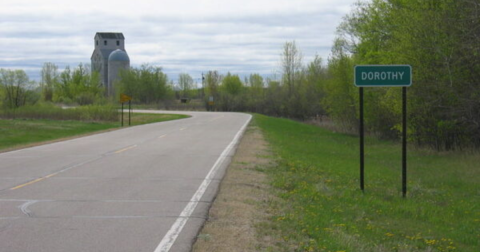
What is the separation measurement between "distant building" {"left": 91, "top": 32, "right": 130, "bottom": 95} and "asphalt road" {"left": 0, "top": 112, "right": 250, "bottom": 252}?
11014cm

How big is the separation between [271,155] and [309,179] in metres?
6.02

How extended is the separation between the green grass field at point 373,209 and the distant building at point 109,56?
11361 cm

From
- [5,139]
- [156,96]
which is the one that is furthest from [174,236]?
[156,96]

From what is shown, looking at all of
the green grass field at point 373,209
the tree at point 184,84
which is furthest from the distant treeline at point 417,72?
the tree at point 184,84

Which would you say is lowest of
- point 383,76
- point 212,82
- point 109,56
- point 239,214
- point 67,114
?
point 239,214

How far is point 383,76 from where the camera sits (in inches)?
462

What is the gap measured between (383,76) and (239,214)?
4.57 metres

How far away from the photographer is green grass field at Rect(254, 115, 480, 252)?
313 inches

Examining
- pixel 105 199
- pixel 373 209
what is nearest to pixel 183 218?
pixel 105 199

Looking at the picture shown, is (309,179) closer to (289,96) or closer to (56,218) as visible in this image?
(56,218)

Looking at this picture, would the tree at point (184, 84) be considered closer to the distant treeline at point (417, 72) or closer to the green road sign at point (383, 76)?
the distant treeline at point (417, 72)

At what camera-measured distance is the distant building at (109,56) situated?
128m

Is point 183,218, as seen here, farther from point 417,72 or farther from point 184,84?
point 184,84

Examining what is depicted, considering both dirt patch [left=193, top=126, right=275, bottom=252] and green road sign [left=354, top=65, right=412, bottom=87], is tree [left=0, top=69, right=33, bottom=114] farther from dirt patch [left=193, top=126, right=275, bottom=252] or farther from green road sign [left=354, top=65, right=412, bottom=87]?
green road sign [left=354, top=65, right=412, bottom=87]
